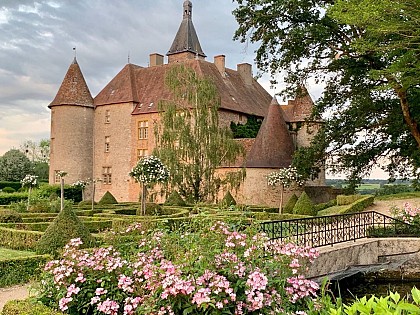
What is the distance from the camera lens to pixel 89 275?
15.6 ft

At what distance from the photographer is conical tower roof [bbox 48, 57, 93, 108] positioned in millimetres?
33500

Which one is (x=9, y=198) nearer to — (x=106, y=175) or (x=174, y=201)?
(x=106, y=175)

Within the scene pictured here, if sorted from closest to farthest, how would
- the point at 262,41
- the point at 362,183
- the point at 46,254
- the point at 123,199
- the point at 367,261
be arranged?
the point at 46,254 → the point at 367,261 → the point at 262,41 → the point at 362,183 → the point at 123,199

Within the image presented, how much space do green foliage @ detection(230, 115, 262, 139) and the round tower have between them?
10738mm

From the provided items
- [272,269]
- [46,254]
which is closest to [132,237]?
[272,269]

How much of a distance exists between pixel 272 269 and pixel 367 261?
6.54 metres

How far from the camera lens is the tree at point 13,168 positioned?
145 ft

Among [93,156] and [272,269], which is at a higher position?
[93,156]

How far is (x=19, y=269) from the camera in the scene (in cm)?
807

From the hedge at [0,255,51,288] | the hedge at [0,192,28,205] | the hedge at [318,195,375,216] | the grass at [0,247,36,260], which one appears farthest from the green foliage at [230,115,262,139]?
the hedge at [0,255,51,288]

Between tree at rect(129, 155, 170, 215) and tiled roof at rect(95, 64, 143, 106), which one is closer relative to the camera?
tree at rect(129, 155, 170, 215)

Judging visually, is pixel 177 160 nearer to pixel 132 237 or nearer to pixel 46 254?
pixel 46 254

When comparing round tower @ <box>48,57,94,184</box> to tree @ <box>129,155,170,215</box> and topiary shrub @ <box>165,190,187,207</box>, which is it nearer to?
topiary shrub @ <box>165,190,187,207</box>

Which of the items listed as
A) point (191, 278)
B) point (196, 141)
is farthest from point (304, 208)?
point (191, 278)
